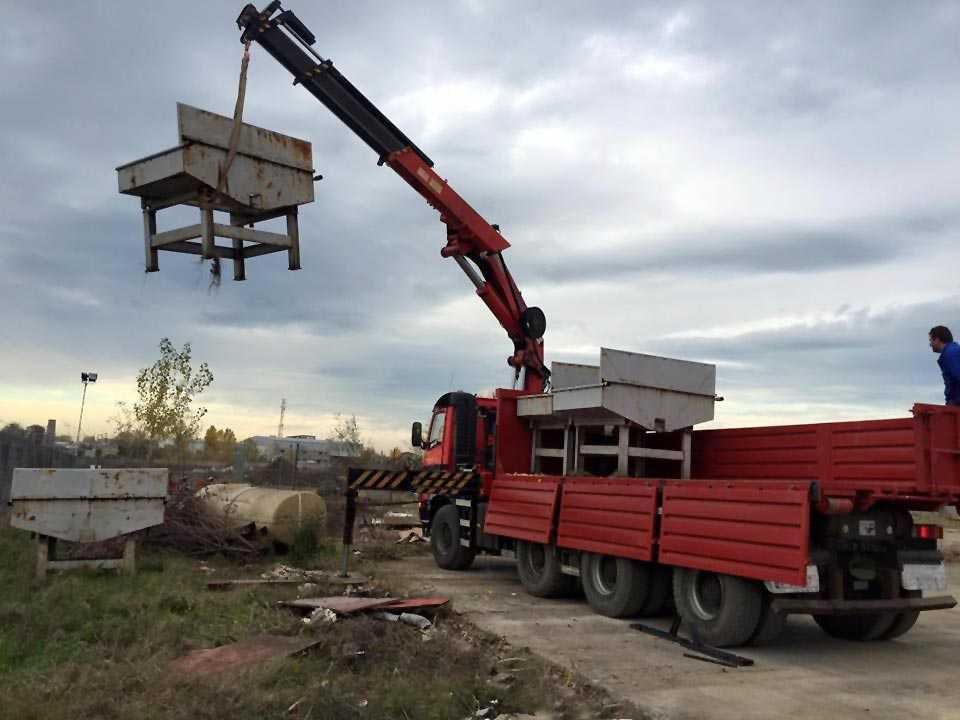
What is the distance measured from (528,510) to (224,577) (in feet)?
14.2

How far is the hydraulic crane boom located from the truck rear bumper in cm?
794

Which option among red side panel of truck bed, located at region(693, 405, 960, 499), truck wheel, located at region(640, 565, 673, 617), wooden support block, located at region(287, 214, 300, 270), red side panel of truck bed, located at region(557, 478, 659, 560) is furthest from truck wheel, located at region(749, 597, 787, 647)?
wooden support block, located at region(287, 214, 300, 270)

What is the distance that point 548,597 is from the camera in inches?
471

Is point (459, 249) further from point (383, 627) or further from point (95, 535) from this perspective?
point (383, 627)

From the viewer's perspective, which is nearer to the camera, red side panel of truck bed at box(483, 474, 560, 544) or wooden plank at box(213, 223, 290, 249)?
wooden plank at box(213, 223, 290, 249)

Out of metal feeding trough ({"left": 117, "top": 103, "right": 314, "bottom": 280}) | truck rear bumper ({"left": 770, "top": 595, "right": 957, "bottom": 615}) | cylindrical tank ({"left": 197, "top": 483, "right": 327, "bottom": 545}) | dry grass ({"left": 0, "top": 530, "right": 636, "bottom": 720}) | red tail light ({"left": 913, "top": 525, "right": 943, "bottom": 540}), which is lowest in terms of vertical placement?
dry grass ({"left": 0, "top": 530, "right": 636, "bottom": 720})

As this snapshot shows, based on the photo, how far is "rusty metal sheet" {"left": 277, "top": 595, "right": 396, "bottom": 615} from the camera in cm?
893

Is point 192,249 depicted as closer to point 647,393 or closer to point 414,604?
point 414,604

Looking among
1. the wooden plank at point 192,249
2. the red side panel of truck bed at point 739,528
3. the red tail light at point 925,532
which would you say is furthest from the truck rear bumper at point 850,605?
the wooden plank at point 192,249

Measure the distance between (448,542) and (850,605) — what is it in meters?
7.71

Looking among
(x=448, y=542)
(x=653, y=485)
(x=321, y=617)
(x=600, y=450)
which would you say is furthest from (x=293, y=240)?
(x=448, y=542)

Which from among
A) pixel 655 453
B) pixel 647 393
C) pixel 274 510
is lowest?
pixel 274 510

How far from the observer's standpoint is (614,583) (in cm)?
1073

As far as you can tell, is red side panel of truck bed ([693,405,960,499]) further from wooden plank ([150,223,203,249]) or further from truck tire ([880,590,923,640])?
wooden plank ([150,223,203,249])
